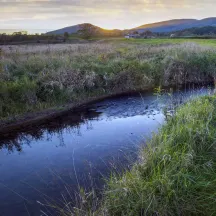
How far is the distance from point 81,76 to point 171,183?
339 inches

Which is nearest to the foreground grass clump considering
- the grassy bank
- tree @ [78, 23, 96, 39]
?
the grassy bank

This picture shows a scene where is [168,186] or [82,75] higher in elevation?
[82,75]

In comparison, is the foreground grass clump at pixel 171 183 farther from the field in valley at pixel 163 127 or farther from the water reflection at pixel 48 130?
the water reflection at pixel 48 130

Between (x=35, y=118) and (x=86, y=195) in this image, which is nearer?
(x=86, y=195)

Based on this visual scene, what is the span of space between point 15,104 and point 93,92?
148 inches

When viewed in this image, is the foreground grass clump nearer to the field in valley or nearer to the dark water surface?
the field in valley

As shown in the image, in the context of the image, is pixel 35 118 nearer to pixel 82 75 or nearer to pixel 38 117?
pixel 38 117

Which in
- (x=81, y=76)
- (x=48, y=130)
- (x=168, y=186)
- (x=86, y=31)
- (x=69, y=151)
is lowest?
(x=69, y=151)

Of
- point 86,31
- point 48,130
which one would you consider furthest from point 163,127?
point 86,31

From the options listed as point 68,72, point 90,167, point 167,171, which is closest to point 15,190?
point 90,167

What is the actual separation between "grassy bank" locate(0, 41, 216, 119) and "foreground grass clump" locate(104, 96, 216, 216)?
606 cm

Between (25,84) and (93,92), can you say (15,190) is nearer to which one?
(25,84)

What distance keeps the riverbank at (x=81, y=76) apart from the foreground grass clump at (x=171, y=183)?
5.89 m

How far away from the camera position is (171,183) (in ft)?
11.2
